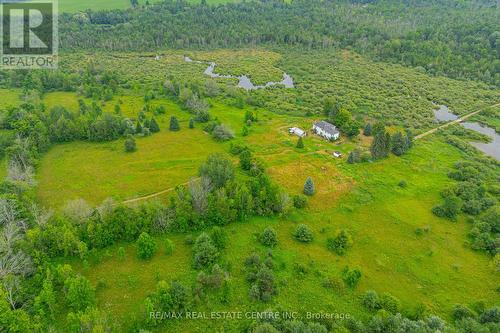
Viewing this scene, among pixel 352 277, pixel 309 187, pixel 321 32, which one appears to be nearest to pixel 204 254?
pixel 352 277

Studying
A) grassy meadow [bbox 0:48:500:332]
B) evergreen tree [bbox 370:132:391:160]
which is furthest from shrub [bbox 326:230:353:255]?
evergreen tree [bbox 370:132:391:160]

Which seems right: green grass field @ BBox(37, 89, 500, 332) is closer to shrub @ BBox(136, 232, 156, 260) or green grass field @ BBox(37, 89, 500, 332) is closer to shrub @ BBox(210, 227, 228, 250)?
shrub @ BBox(136, 232, 156, 260)

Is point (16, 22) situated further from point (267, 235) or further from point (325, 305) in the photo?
point (325, 305)

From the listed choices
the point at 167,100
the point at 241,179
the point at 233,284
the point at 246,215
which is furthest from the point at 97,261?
the point at 167,100

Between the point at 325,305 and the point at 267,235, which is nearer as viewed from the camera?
the point at 325,305

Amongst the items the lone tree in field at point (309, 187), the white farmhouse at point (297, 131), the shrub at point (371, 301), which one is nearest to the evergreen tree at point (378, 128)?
the white farmhouse at point (297, 131)

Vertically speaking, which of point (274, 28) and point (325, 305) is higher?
point (274, 28)

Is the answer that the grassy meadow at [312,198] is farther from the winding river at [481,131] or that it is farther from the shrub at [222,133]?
the winding river at [481,131]
